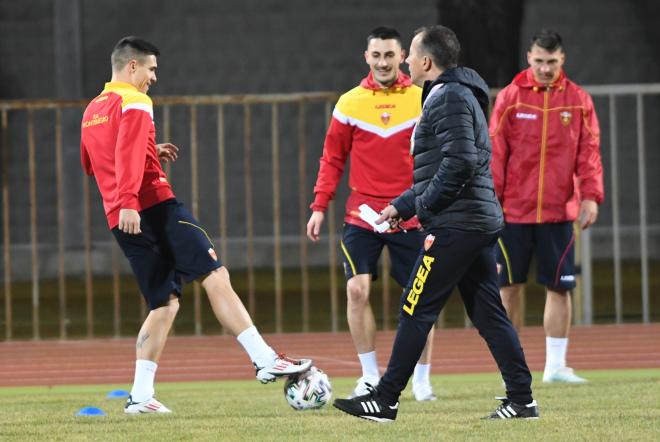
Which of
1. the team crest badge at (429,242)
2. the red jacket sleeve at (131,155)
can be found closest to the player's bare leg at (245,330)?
the red jacket sleeve at (131,155)

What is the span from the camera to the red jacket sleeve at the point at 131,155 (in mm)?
7594

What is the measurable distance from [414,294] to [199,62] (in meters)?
15.0

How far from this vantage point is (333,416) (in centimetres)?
746

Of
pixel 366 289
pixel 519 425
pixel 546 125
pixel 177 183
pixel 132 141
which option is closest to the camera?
pixel 519 425

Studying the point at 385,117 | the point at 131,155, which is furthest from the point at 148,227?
the point at 385,117

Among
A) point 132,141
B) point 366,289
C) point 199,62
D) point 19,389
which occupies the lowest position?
point 19,389

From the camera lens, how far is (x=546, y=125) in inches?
356

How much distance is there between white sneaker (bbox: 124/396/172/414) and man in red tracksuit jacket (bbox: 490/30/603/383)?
7.74 ft

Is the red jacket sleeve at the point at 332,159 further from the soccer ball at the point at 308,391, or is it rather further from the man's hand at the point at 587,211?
the man's hand at the point at 587,211

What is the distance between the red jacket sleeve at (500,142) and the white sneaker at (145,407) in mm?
2491

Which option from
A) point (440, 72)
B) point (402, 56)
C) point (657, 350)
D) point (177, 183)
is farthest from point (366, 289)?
point (177, 183)

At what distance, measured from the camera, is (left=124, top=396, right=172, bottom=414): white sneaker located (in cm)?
788

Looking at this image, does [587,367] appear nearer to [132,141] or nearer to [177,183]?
[132,141]

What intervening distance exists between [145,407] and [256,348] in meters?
0.68
